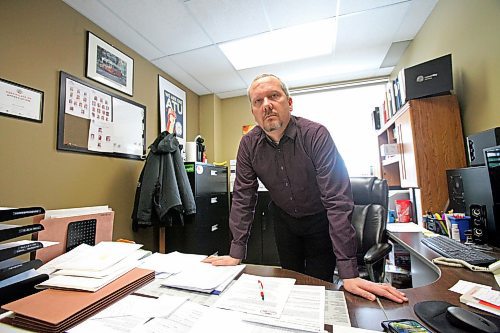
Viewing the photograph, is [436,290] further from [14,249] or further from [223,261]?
[14,249]

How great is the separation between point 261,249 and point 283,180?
2.19 m

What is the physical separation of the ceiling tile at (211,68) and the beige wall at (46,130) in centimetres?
75

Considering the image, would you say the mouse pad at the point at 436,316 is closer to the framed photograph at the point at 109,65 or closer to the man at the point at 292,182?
the man at the point at 292,182

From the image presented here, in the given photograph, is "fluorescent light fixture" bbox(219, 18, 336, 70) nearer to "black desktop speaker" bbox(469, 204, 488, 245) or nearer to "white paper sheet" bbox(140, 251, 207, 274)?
"black desktop speaker" bbox(469, 204, 488, 245)

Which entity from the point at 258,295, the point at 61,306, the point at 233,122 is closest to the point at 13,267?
the point at 61,306

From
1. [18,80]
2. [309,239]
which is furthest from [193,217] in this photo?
[18,80]

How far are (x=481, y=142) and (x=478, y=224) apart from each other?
46cm

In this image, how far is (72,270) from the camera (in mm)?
762

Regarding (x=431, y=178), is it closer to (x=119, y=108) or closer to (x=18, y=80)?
(x=119, y=108)

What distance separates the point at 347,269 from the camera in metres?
0.84

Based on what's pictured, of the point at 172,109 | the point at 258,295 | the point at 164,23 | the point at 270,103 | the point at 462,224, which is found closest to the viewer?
the point at 258,295

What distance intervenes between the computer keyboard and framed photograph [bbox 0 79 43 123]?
2.45m

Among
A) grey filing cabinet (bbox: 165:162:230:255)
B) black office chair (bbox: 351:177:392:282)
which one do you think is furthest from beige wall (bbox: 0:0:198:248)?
black office chair (bbox: 351:177:392:282)

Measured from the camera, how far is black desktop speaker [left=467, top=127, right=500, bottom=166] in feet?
3.96
